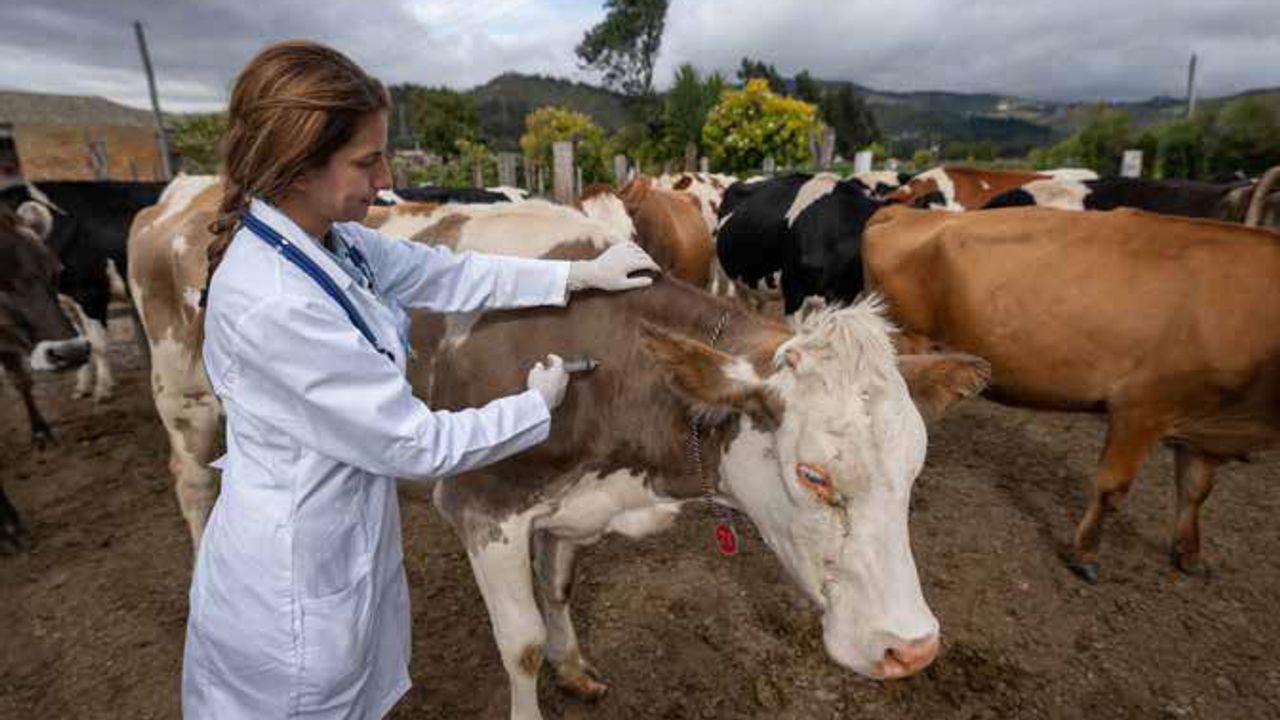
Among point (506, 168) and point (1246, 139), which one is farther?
point (1246, 139)

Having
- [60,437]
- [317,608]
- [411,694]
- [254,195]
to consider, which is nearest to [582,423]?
[317,608]

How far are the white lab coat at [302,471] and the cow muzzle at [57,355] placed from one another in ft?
10.7

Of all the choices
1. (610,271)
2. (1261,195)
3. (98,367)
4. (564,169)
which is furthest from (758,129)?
(610,271)

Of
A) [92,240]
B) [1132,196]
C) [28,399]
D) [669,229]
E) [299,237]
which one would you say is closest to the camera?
[299,237]

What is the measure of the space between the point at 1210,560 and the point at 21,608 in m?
6.26

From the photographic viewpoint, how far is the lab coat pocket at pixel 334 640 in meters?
1.40

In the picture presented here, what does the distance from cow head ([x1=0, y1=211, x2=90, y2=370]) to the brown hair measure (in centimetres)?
355

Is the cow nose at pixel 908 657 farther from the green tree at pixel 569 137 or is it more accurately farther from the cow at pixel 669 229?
the green tree at pixel 569 137

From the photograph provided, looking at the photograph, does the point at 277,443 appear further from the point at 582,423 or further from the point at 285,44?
the point at 582,423

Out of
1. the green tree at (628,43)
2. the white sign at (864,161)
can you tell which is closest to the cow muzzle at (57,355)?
the white sign at (864,161)

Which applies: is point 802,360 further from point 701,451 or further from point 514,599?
point 514,599

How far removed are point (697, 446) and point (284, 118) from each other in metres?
1.32

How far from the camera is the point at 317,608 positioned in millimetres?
1396

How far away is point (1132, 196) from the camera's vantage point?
6172 millimetres
